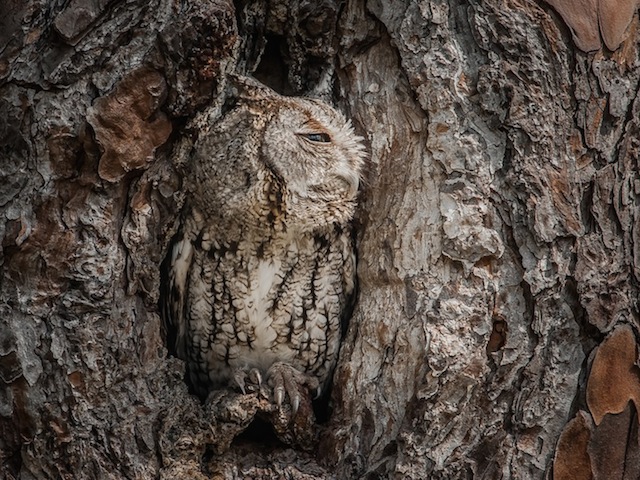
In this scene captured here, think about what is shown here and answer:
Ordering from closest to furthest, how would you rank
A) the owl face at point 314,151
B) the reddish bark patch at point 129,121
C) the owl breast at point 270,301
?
1. the reddish bark patch at point 129,121
2. the owl face at point 314,151
3. the owl breast at point 270,301

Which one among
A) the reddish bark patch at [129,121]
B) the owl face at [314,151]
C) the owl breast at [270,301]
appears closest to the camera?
the reddish bark patch at [129,121]

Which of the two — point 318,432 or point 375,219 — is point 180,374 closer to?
point 318,432

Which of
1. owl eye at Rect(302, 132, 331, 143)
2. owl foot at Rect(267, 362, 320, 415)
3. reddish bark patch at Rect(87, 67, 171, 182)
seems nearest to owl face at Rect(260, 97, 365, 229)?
owl eye at Rect(302, 132, 331, 143)

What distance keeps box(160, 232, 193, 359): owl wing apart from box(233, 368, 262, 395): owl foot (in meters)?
0.26

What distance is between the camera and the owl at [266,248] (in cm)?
231

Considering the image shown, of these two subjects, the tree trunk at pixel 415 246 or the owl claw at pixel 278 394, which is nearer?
the tree trunk at pixel 415 246

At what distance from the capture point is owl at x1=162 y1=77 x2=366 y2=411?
7.57 ft

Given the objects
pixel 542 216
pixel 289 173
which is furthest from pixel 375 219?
pixel 542 216

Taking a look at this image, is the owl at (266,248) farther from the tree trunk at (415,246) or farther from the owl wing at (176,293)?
the tree trunk at (415,246)

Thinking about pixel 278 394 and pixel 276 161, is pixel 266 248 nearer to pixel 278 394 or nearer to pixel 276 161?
pixel 276 161

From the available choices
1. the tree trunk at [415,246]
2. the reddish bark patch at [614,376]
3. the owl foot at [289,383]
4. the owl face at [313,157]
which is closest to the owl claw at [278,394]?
the owl foot at [289,383]

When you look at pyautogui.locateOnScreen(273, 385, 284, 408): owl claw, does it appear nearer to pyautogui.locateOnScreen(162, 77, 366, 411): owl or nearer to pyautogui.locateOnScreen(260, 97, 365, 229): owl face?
pyautogui.locateOnScreen(162, 77, 366, 411): owl

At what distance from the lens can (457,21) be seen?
217cm

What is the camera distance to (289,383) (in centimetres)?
240
